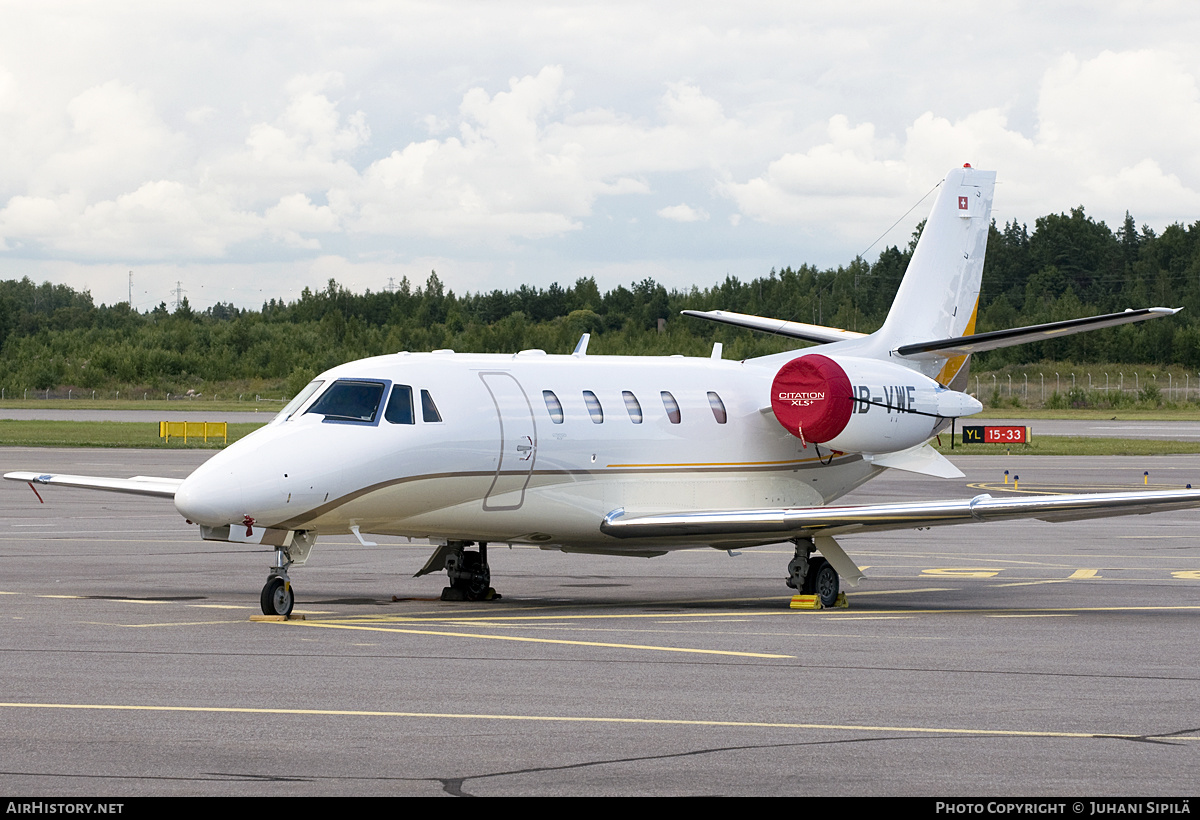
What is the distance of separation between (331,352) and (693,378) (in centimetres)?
12051

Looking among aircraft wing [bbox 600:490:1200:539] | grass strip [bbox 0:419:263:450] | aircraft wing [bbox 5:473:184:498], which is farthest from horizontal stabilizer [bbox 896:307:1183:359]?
grass strip [bbox 0:419:263:450]

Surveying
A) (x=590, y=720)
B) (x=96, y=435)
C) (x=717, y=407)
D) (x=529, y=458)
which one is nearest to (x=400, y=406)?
(x=529, y=458)

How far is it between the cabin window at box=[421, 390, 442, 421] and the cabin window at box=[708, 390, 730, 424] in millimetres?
4648

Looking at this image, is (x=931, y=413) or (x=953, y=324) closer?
(x=931, y=413)

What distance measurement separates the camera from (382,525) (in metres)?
17.6

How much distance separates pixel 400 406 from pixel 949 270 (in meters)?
11.4

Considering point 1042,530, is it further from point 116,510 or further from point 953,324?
point 116,510

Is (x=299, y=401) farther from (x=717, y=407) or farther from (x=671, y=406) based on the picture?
(x=717, y=407)

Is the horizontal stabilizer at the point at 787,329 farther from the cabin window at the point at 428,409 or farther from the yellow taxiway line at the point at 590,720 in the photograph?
the yellow taxiway line at the point at 590,720

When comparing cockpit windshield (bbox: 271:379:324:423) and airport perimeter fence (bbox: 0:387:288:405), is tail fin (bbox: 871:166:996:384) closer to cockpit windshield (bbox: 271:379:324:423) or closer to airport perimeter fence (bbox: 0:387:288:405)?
cockpit windshield (bbox: 271:379:324:423)

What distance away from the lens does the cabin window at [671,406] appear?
20.4m

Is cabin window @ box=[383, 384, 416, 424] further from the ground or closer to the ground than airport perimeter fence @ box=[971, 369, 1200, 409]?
closer to the ground

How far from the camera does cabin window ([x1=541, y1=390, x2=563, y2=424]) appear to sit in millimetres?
19031
